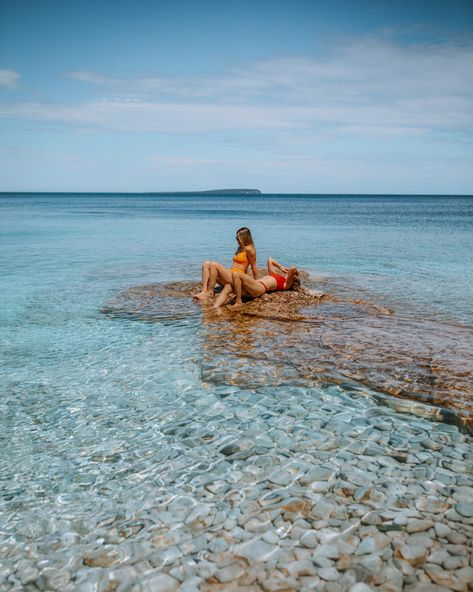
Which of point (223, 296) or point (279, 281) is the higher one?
point (279, 281)

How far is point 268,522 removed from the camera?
4.24m

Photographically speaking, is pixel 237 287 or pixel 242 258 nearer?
pixel 237 287

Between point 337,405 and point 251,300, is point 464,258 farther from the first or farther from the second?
point 337,405

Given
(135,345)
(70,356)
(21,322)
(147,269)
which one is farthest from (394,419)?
(147,269)

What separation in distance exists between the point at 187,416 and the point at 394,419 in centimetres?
257

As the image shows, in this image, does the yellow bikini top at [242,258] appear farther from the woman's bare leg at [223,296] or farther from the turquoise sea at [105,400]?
the turquoise sea at [105,400]

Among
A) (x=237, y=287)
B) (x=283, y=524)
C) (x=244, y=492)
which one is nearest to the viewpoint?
(x=283, y=524)

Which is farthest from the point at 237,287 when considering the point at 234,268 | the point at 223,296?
the point at 234,268

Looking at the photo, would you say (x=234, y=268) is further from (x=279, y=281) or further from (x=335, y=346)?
(x=335, y=346)

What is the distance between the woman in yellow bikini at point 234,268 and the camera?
12.0 m

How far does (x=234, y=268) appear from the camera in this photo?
1212 centimetres

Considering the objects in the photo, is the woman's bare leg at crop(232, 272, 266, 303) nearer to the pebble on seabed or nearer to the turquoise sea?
the turquoise sea

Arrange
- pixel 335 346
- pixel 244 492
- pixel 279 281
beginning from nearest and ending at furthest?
pixel 244 492 < pixel 335 346 < pixel 279 281

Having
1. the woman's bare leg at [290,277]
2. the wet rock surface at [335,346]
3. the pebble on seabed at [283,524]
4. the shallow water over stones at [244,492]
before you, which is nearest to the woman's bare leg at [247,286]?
the wet rock surface at [335,346]
